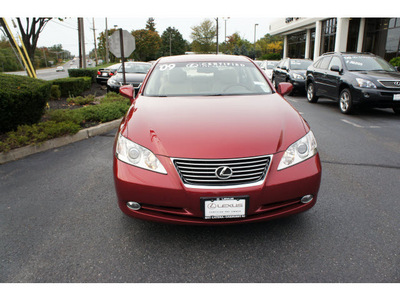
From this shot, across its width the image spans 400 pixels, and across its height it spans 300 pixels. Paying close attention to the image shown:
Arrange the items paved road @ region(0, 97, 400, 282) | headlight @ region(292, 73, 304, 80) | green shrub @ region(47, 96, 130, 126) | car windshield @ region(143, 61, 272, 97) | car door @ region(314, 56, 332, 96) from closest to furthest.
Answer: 1. paved road @ region(0, 97, 400, 282)
2. car windshield @ region(143, 61, 272, 97)
3. green shrub @ region(47, 96, 130, 126)
4. car door @ region(314, 56, 332, 96)
5. headlight @ region(292, 73, 304, 80)

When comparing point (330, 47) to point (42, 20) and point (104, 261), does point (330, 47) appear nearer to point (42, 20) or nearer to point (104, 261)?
point (42, 20)

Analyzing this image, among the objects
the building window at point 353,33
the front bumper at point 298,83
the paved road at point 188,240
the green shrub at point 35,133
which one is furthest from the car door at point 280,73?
the paved road at point 188,240

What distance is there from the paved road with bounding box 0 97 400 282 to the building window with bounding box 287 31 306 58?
2919cm

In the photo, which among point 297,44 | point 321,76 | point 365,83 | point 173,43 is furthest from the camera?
point 173,43

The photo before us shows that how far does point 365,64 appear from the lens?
8609 millimetres

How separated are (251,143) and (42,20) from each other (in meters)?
13.2

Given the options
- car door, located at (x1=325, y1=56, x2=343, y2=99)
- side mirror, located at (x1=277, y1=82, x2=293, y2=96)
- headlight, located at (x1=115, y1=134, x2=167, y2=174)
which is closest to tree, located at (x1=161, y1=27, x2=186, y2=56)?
car door, located at (x1=325, y1=56, x2=343, y2=99)

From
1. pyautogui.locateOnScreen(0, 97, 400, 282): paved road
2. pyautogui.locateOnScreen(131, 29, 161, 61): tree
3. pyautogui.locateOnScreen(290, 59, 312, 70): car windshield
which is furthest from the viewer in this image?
pyautogui.locateOnScreen(131, 29, 161, 61): tree

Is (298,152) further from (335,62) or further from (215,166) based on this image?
(335,62)

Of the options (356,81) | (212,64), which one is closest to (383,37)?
(356,81)

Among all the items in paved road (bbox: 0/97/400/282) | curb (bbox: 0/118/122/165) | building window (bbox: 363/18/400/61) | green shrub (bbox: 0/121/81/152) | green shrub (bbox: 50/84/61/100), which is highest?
building window (bbox: 363/18/400/61)

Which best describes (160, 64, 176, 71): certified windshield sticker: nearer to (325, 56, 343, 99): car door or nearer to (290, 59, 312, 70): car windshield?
(325, 56, 343, 99): car door

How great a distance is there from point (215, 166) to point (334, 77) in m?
8.00

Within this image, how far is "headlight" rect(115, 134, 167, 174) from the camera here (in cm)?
226
